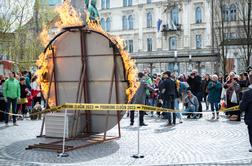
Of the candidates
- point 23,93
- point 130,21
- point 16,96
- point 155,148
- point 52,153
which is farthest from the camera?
point 130,21

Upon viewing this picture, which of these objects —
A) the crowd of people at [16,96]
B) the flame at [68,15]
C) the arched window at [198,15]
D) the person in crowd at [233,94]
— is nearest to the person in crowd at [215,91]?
the person in crowd at [233,94]

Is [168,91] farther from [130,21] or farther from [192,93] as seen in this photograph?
[130,21]

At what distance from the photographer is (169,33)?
68.9 m

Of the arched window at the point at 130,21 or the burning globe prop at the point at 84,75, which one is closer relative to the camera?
the burning globe prop at the point at 84,75

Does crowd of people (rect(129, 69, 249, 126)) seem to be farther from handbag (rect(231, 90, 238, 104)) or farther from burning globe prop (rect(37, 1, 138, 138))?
burning globe prop (rect(37, 1, 138, 138))

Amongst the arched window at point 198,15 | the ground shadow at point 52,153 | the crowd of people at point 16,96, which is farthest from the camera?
the arched window at point 198,15

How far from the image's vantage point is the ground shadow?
30.0 ft

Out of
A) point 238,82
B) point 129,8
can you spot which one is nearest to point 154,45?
point 129,8

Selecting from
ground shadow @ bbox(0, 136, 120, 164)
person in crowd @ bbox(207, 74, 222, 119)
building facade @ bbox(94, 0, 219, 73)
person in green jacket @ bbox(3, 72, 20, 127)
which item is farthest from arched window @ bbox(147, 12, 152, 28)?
ground shadow @ bbox(0, 136, 120, 164)

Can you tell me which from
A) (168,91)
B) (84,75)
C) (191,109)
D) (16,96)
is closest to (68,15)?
(84,75)

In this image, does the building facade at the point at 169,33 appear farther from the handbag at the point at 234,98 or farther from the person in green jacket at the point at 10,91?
the person in green jacket at the point at 10,91

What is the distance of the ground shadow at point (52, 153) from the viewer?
9.15 meters

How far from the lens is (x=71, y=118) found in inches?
474

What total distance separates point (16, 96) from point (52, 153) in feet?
20.6
